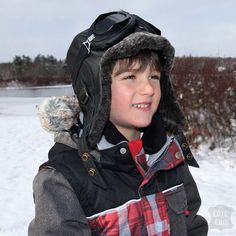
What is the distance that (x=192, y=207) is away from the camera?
5.67 feet

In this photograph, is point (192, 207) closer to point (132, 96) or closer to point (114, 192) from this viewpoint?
point (114, 192)

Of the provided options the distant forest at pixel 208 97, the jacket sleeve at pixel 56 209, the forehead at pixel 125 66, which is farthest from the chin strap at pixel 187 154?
the distant forest at pixel 208 97

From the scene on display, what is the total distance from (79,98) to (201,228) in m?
0.90

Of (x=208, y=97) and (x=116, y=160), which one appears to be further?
(x=208, y=97)

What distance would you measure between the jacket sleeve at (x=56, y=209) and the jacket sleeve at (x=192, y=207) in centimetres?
62

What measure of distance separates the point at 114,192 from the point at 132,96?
0.39 meters

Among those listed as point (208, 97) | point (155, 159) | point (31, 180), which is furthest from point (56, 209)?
point (208, 97)

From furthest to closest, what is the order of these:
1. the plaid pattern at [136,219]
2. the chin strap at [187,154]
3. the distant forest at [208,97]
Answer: the distant forest at [208,97]
the chin strap at [187,154]
the plaid pattern at [136,219]

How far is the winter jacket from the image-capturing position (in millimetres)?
1247

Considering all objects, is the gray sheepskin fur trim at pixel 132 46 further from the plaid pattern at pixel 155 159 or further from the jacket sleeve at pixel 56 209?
the jacket sleeve at pixel 56 209

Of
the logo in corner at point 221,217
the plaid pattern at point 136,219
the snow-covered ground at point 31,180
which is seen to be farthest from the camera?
the snow-covered ground at point 31,180

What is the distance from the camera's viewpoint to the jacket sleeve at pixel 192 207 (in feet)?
5.61

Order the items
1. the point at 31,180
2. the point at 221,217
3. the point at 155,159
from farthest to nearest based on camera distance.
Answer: the point at 31,180 < the point at 221,217 < the point at 155,159

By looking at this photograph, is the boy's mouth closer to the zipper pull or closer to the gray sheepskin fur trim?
the gray sheepskin fur trim
